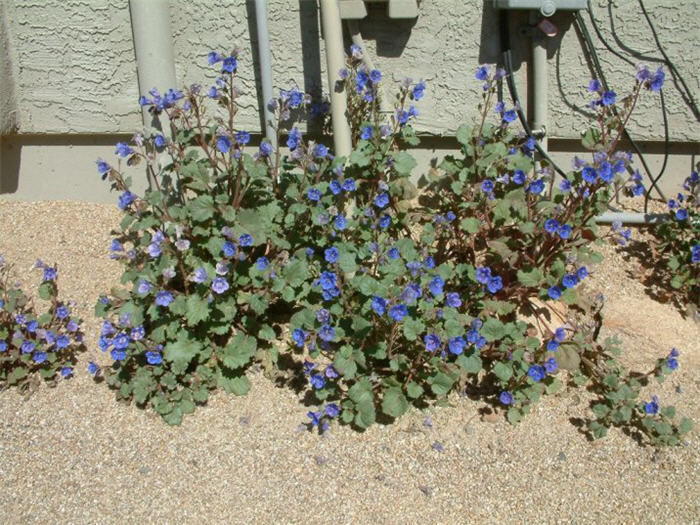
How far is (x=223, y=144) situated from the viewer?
316 cm

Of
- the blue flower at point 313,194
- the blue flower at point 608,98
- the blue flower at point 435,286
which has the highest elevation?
the blue flower at point 608,98

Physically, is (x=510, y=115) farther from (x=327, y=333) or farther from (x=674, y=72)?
(x=327, y=333)

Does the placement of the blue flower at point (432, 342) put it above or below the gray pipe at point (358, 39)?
below

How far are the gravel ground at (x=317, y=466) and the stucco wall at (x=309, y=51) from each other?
4.54 feet

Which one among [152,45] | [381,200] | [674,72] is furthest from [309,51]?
[674,72]

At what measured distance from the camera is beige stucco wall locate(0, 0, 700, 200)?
381 cm

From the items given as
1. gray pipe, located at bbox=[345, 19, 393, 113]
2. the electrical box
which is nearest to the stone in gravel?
gray pipe, located at bbox=[345, 19, 393, 113]

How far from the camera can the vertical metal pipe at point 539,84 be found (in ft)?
12.5

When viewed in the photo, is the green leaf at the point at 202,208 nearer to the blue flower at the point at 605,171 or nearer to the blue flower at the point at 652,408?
the blue flower at the point at 605,171

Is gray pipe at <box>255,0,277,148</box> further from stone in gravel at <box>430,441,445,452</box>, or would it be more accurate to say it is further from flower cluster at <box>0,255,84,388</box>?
stone in gravel at <box>430,441,445,452</box>

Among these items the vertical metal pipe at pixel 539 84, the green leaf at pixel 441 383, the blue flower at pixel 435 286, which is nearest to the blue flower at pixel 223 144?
the blue flower at pixel 435 286

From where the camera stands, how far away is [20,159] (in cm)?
425

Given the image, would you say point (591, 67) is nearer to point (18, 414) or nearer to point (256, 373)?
point (256, 373)

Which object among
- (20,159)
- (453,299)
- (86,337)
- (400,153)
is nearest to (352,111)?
(400,153)
